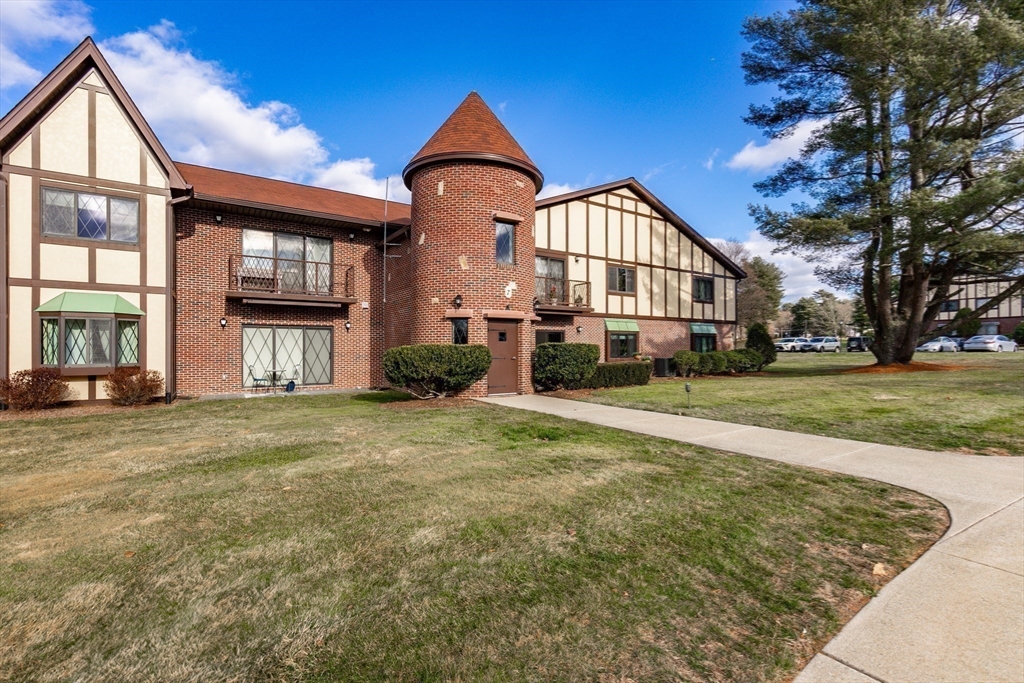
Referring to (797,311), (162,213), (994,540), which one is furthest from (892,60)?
(797,311)

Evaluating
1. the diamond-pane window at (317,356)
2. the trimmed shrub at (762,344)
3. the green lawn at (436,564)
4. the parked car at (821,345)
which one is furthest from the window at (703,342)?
the parked car at (821,345)

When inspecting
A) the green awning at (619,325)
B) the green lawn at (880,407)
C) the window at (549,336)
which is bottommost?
the green lawn at (880,407)

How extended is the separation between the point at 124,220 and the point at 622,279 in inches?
A: 731

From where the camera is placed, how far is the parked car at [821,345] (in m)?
49.3

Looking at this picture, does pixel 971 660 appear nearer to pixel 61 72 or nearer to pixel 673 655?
pixel 673 655

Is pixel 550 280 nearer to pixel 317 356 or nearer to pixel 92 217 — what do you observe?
pixel 317 356

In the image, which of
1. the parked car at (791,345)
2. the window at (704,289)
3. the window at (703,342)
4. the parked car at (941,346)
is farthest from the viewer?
the parked car at (791,345)

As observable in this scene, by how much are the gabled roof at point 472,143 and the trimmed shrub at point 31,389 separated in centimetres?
1055

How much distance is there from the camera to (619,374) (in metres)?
17.2

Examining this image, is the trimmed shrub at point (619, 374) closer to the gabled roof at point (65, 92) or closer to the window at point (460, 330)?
the window at point (460, 330)

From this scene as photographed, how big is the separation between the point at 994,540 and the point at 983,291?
72.0 m

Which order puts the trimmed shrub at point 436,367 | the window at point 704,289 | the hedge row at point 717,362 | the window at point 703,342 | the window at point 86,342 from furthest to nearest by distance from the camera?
the window at point 704,289 < the window at point 703,342 < the hedge row at point 717,362 < the trimmed shrub at point 436,367 < the window at point 86,342

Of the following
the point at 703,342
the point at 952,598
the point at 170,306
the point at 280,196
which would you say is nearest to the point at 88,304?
the point at 170,306

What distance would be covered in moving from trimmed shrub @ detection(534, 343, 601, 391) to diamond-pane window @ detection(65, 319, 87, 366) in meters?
12.3
